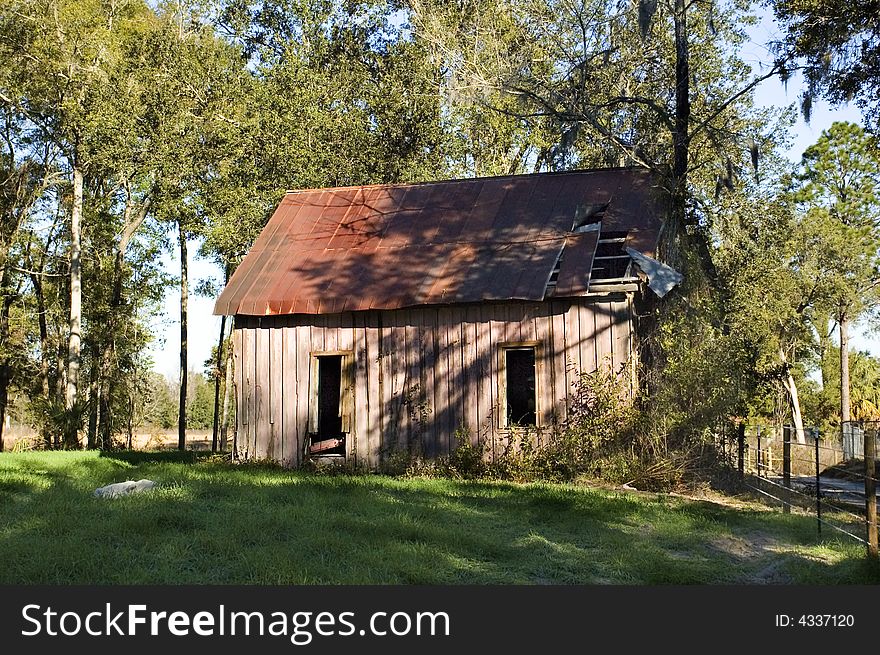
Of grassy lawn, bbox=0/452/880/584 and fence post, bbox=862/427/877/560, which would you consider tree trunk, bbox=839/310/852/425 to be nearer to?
grassy lawn, bbox=0/452/880/584

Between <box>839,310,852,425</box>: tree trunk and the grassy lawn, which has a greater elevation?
<box>839,310,852,425</box>: tree trunk

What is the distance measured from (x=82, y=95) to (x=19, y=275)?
31.5 feet

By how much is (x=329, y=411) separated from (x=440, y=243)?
493cm

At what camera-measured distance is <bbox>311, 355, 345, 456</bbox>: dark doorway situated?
17.6 m

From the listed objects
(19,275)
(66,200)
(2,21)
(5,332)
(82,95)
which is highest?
(2,21)

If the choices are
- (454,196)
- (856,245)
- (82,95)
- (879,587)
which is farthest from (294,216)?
(856,245)

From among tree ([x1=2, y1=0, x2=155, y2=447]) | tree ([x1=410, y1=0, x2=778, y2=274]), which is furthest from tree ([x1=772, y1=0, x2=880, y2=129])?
tree ([x1=2, y1=0, x2=155, y2=447])

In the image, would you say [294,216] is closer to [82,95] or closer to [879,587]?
[82,95]

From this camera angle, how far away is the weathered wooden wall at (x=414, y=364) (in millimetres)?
16188

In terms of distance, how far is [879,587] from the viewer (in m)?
7.72

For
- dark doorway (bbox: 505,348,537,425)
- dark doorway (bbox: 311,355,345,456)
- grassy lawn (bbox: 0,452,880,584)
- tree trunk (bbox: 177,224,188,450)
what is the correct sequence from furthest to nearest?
tree trunk (bbox: 177,224,188,450) < dark doorway (bbox: 311,355,345,456) < dark doorway (bbox: 505,348,537,425) < grassy lawn (bbox: 0,452,880,584)

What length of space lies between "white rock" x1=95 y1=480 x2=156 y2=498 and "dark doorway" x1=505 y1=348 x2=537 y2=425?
663cm

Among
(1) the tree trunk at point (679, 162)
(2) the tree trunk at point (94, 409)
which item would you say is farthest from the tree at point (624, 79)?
(2) the tree trunk at point (94, 409)

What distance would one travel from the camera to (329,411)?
67.7ft
